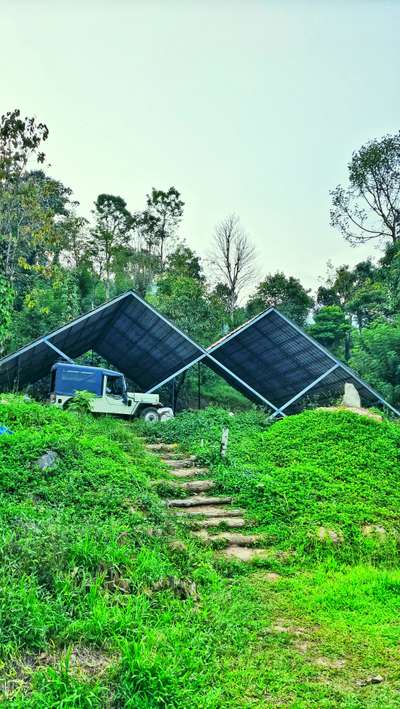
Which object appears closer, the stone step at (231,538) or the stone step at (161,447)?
the stone step at (231,538)

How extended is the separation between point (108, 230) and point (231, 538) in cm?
3459

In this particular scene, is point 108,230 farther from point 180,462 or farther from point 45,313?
point 180,462

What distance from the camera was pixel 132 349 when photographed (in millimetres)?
22250

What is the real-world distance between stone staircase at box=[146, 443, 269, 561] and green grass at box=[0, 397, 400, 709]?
32 cm

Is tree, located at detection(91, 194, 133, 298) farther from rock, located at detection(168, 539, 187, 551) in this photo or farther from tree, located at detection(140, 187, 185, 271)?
rock, located at detection(168, 539, 187, 551)

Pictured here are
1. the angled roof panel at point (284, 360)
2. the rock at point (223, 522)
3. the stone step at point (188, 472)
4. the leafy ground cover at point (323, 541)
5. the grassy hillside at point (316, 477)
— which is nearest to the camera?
the leafy ground cover at point (323, 541)

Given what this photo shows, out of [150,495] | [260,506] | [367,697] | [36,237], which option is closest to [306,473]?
[260,506]

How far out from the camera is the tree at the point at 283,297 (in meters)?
37.9

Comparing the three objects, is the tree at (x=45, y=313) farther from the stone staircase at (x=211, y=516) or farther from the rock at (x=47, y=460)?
the rock at (x=47, y=460)

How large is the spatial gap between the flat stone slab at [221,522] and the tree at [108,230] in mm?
30198

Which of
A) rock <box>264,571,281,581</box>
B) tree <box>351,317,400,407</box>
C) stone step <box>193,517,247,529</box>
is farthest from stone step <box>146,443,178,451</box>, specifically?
tree <box>351,317,400,407</box>

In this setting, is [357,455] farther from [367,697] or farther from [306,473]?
[367,697]

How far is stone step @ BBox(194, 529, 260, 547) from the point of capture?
23.1 ft

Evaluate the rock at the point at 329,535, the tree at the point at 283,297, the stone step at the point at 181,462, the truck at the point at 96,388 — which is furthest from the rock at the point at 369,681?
the tree at the point at 283,297
